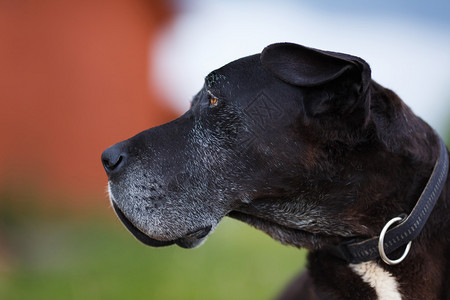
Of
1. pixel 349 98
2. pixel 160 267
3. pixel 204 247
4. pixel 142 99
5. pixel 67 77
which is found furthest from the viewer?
pixel 142 99

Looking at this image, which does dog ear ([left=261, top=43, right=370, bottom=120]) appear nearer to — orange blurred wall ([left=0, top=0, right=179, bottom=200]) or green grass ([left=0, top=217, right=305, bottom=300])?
green grass ([left=0, top=217, right=305, bottom=300])

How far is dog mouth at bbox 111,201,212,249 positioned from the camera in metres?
2.32

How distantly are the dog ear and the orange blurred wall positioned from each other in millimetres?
3919

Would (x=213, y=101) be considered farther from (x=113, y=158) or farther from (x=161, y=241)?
(x=161, y=241)

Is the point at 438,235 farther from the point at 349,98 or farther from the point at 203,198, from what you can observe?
the point at 203,198

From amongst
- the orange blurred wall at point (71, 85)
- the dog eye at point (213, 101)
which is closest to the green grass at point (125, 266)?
the orange blurred wall at point (71, 85)

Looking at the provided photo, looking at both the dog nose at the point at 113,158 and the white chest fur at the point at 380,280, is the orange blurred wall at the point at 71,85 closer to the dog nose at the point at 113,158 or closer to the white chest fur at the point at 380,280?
the dog nose at the point at 113,158

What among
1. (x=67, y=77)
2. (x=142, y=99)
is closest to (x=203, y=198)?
(x=67, y=77)

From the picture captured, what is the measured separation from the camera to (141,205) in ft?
7.36

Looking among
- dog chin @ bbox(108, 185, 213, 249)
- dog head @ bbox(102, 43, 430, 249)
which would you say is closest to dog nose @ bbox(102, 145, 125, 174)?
dog head @ bbox(102, 43, 430, 249)

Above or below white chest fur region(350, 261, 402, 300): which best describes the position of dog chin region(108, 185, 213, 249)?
above

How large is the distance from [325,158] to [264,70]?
0.44 meters

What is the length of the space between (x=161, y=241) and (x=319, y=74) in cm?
100

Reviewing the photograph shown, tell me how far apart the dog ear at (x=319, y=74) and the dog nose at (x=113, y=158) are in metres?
0.70
